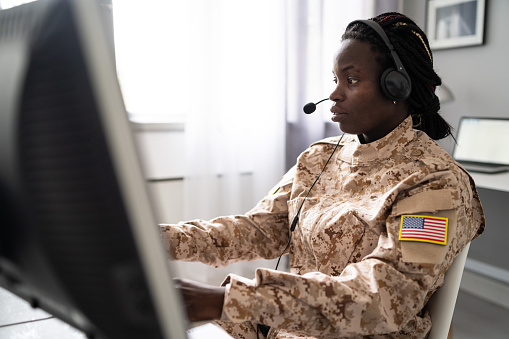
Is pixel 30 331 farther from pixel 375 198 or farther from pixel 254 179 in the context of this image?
pixel 254 179

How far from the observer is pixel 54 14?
0.31m

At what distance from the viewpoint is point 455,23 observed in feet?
8.73

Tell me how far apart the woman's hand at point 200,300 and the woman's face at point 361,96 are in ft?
1.72

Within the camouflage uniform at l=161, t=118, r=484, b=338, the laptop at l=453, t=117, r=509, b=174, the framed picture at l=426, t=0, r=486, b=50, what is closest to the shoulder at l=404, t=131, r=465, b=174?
the camouflage uniform at l=161, t=118, r=484, b=338

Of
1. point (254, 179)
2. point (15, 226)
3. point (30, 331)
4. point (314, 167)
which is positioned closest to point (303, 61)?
point (254, 179)

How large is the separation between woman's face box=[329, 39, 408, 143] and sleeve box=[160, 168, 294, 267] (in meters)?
0.23

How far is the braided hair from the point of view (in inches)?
39.6

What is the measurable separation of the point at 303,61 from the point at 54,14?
7.91ft

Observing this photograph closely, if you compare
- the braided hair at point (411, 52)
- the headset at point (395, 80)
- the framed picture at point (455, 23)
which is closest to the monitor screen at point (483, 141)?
the framed picture at point (455, 23)

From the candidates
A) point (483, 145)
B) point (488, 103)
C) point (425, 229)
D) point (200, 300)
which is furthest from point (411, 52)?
point (488, 103)

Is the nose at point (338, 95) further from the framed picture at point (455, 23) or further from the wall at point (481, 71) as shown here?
the framed picture at point (455, 23)

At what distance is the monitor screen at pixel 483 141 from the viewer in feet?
7.66

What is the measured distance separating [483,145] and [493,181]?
0.48 metres

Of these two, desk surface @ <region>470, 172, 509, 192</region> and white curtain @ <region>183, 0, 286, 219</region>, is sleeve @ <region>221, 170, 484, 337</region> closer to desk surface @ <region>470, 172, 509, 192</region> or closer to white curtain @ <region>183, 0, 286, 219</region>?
desk surface @ <region>470, 172, 509, 192</region>
